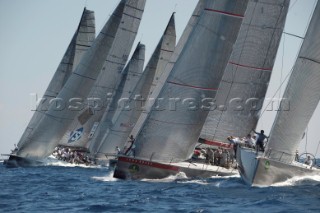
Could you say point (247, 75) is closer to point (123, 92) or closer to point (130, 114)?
point (130, 114)

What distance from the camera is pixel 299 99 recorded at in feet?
88.4

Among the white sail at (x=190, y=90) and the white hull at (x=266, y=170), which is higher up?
the white sail at (x=190, y=90)

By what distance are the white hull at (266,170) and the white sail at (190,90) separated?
3.19m

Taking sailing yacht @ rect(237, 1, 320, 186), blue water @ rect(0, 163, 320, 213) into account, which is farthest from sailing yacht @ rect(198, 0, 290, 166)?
sailing yacht @ rect(237, 1, 320, 186)

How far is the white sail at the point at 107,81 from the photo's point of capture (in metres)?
49.7

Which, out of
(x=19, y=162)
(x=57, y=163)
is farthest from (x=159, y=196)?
(x=57, y=163)

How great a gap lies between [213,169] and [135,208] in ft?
37.0

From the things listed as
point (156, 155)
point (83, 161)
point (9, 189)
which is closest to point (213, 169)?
point (156, 155)

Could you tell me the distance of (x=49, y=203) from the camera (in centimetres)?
2266

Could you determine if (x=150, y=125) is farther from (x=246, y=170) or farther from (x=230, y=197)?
(x=230, y=197)

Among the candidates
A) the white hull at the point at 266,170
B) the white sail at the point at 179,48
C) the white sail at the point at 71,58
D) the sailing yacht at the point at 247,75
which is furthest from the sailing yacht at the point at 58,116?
the white hull at the point at 266,170

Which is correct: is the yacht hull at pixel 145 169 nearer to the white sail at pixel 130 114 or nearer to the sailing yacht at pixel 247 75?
the sailing yacht at pixel 247 75

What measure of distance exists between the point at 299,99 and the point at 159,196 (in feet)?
21.4

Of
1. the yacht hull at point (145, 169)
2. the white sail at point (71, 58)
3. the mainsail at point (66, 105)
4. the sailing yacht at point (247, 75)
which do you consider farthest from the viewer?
the white sail at point (71, 58)
